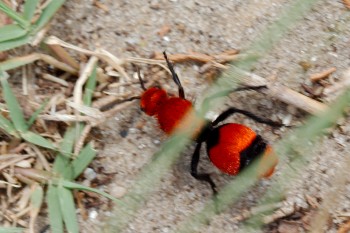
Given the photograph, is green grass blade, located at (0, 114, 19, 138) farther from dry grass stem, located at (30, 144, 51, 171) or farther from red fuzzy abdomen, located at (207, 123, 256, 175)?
red fuzzy abdomen, located at (207, 123, 256, 175)

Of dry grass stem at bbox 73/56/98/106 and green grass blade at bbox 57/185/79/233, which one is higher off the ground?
dry grass stem at bbox 73/56/98/106

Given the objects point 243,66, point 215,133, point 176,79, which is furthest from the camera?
point 176,79

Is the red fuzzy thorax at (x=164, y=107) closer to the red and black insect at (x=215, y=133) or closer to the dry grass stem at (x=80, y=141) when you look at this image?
the red and black insect at (x=215, y=133)

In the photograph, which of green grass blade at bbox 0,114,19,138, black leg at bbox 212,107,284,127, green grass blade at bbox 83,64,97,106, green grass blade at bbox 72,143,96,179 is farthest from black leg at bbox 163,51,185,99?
green grass blade at bbox 0,114,19,138

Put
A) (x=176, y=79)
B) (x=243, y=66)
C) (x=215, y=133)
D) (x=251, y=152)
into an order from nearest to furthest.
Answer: (x=243, y=66) < (x=251, y=152) < (x=215, y=133) < (x=176, y=79)

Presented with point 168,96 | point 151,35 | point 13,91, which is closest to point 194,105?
point 168,96

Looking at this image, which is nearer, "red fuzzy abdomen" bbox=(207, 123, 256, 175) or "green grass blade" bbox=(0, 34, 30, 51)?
"red fuzzy abdomen" bbox=(207, 123, 256, 175)

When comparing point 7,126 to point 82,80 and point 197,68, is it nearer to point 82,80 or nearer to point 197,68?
point 82,80

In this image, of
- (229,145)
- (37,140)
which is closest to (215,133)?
(229,145)
